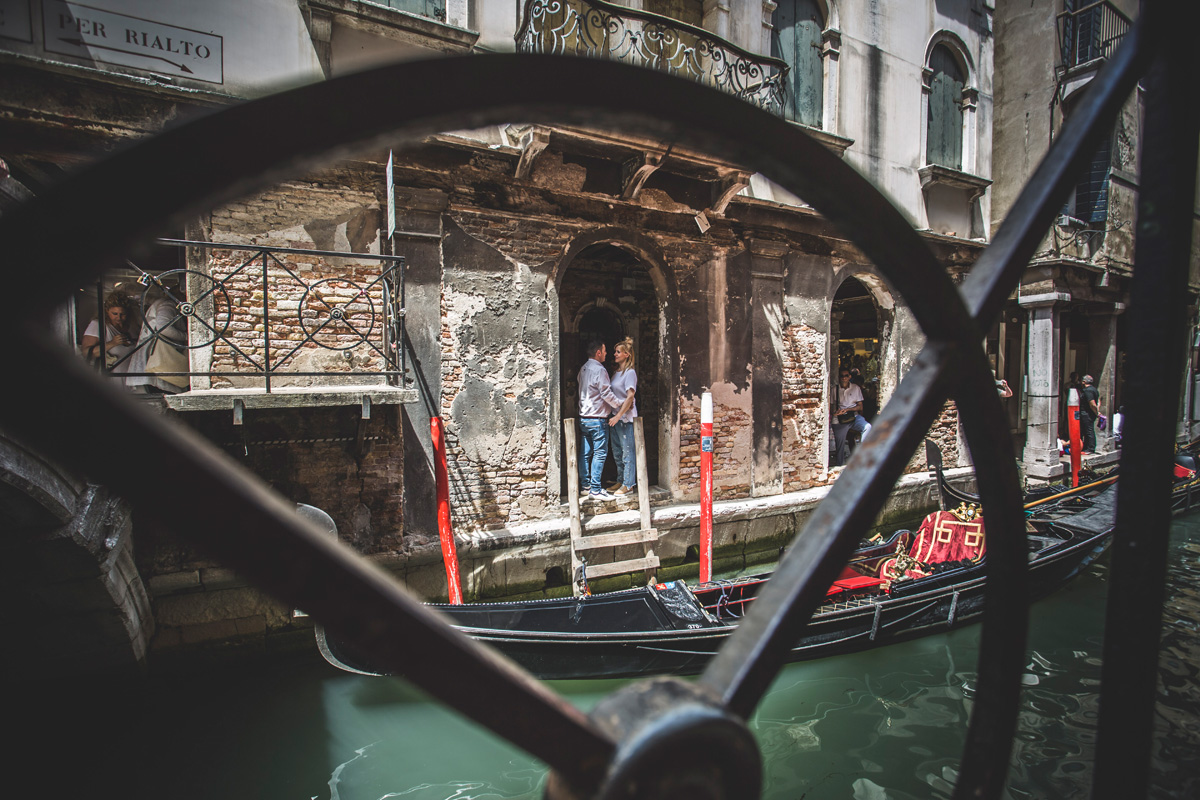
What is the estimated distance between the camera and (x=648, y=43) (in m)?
5.44

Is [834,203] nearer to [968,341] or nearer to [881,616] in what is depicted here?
[968,341]

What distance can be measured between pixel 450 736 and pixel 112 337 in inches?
168

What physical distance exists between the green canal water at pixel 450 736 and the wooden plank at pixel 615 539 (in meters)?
1.48

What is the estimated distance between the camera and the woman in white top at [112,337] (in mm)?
4334

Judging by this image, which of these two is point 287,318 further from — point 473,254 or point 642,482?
point 642,482

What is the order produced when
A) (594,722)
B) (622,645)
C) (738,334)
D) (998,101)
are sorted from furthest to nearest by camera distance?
(998,101) < (738,334) < (622,645) < (594,722)

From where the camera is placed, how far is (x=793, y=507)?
688 centimetres

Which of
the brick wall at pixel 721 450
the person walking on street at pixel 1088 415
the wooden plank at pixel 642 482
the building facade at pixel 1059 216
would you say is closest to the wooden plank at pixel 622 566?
the wooden plank at pixel 642 482

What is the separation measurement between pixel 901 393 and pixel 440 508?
4.59 meters

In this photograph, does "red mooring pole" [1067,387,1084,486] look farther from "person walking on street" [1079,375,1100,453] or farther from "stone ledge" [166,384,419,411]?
"stone ledge" [166,384,419,411]

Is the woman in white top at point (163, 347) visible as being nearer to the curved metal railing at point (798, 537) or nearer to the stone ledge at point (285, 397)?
the stone ledge at point (285, 397)

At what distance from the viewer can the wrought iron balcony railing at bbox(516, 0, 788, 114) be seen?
5027 millimetres

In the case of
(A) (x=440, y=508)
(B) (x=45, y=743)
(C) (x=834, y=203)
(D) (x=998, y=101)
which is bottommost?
(B) (x=45, y=743)

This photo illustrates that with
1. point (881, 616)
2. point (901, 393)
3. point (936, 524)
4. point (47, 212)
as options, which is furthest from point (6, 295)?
→ point (936, 524)
